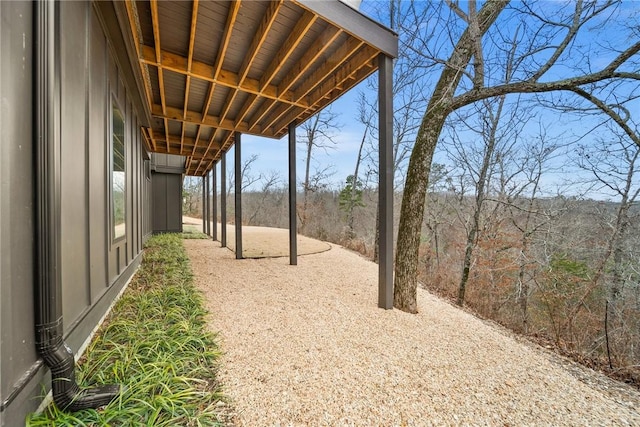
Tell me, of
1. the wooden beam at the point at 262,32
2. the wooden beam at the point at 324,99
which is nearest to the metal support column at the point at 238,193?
the wooden beam at the point at 324,99

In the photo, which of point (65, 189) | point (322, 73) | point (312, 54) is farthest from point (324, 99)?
point (65, 189)

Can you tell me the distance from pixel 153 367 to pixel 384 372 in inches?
66.1

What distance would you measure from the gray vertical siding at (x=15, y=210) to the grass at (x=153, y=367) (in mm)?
302

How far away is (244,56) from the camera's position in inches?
137

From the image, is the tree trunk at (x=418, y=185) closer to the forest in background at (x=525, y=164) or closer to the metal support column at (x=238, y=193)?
the forest in background at (x=525, y=164)

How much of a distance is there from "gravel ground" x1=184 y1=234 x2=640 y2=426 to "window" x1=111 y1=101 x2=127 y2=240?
4.94 ft

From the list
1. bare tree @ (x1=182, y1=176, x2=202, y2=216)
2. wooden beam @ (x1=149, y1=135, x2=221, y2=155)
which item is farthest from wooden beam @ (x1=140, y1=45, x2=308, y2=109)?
bare tree @ (x1=182, y1=176, x2=202, y2=216)

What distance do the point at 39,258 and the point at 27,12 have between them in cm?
121

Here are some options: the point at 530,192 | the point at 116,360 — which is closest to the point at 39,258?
the point at 116,360

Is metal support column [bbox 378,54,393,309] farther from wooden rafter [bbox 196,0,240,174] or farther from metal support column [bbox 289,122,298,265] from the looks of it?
metal support column [bbox 289,122,298,265]

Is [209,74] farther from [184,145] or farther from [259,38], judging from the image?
[184,145]

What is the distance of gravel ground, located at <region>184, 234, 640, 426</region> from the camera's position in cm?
167

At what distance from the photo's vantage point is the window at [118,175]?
117 inches

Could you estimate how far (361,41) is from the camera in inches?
117
